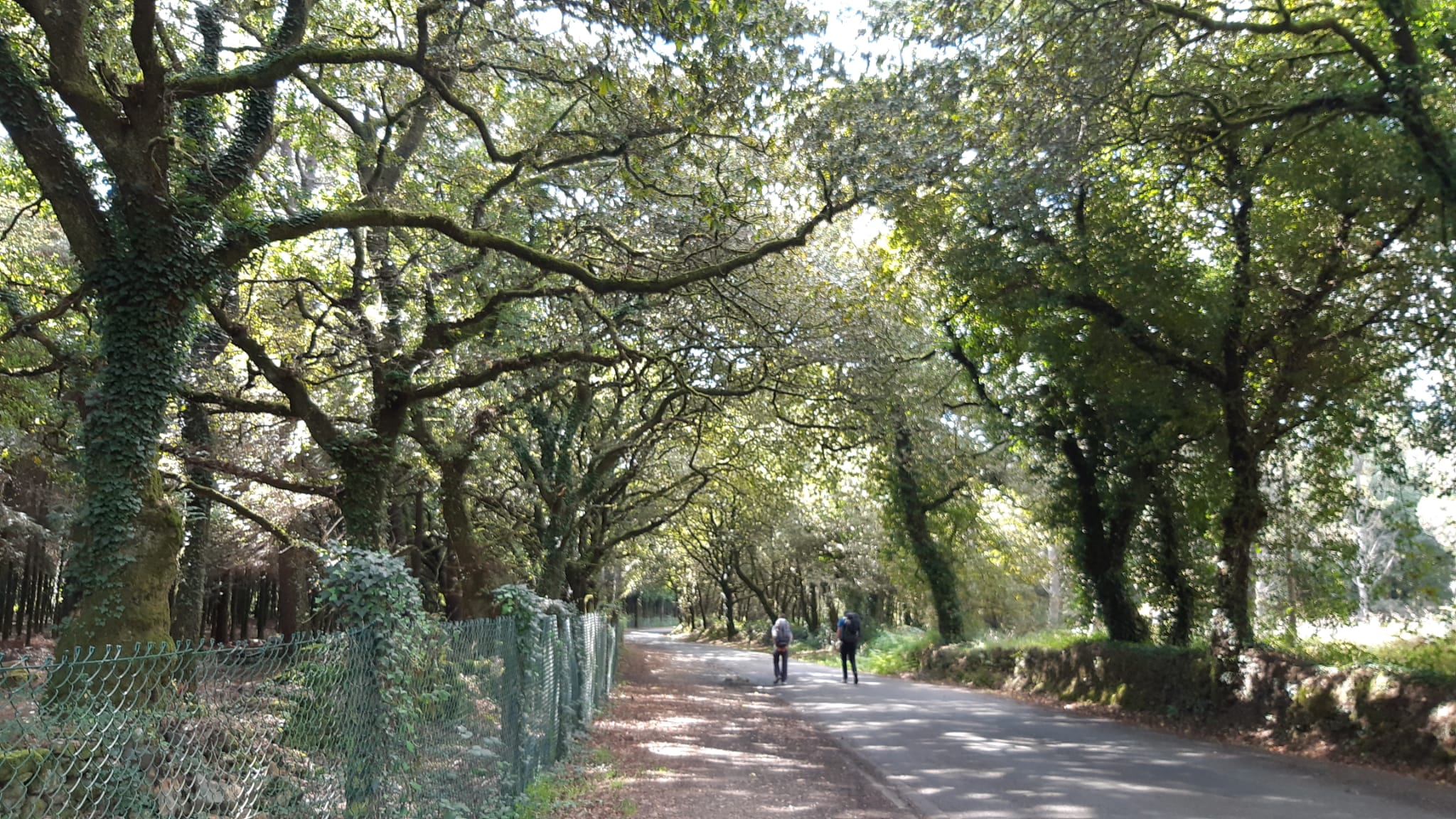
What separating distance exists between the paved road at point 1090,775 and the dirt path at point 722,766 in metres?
0.57

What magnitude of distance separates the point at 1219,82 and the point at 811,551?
27.8 metres

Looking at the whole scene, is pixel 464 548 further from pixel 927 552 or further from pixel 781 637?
pixel 927 552

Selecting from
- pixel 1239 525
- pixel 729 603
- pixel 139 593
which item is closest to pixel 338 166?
pixel 139 593

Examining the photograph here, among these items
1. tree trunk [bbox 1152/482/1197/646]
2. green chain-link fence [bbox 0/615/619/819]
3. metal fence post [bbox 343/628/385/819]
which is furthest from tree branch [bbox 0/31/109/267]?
tree trunk [bbox 1152/482/1197/646]

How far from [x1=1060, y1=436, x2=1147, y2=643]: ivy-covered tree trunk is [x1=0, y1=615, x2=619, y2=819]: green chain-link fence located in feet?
41.5

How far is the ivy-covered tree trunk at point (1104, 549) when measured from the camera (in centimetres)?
1636

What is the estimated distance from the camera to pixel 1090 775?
30.2 ft

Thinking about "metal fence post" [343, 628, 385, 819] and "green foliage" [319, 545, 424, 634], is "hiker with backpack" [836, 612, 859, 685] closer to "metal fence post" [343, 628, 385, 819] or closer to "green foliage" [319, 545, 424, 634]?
"green foliage" [319, 545, 424, 634]

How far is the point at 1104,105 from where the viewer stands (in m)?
11.2

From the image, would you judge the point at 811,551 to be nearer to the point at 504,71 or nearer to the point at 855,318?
the point at 855,318

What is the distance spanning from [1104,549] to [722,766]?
964 cm

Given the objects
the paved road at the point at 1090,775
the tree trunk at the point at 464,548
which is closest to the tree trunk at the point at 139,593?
the paved road at the point at 1090,775

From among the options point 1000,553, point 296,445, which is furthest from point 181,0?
point 1000,553

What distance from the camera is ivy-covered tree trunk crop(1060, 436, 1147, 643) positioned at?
16.4 metres
